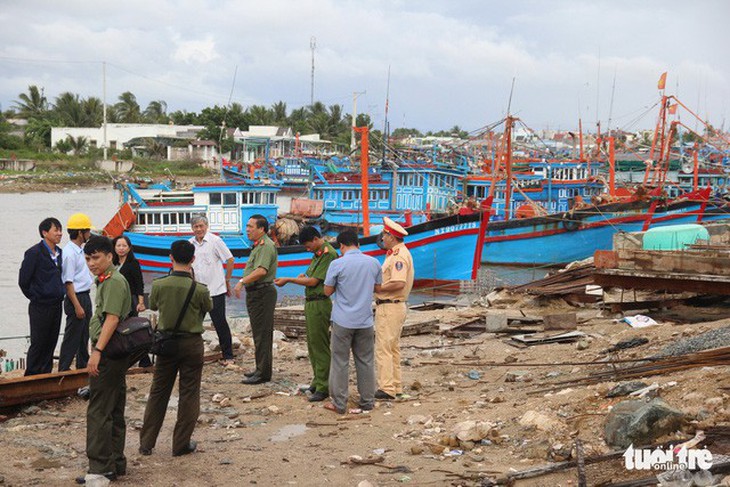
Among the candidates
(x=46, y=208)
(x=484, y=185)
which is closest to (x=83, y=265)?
(x=484, y=185)

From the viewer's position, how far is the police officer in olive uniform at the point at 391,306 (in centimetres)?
753

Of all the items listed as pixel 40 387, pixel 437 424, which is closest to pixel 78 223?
pixel 40 387

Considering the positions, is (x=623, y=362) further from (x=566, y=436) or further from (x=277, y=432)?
(x=277, y=432)

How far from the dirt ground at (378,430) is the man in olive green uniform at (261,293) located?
28 centimetres

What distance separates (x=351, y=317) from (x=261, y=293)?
134cm

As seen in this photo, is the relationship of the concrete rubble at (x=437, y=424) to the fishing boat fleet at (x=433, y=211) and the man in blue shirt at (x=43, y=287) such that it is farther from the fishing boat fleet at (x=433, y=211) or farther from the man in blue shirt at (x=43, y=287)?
the fishing boat fleet at (x=433, y=211)

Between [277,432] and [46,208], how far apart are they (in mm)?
50339

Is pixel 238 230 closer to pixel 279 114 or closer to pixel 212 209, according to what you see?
pixel 212 209

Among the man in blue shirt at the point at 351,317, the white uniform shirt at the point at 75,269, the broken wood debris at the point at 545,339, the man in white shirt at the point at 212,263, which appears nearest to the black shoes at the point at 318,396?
the man in blue shirt at the point at 351,317

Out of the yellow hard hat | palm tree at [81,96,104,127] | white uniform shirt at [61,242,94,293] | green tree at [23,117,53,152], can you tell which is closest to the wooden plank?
white uniform shirt at [61,242,94,293]

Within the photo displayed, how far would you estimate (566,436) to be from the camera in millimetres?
5648

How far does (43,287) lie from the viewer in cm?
752

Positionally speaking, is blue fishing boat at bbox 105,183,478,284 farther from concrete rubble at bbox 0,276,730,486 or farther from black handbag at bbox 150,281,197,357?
black handbag at bbox 150,281,197,357

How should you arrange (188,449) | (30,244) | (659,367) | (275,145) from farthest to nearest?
(275,145)
(30,244)
(659,367)
(188,449)
